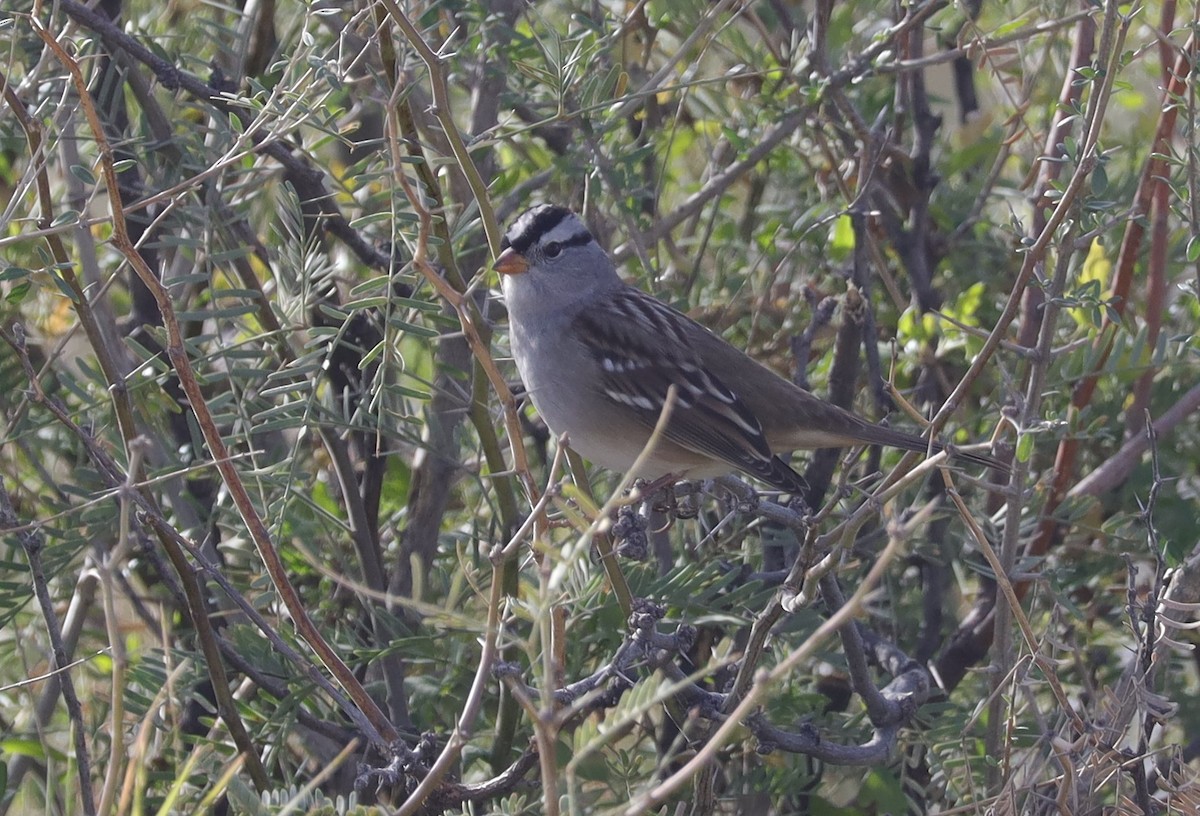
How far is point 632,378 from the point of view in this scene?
3.00 meters

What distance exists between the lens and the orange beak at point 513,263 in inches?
102

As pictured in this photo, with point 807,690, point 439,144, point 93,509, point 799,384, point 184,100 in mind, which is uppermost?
point 184,100

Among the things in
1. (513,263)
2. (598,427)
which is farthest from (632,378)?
(513,263)

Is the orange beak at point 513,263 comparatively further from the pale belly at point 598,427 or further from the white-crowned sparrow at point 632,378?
the pale belly at point 598,427

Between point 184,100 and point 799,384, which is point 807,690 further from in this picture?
point 184,100

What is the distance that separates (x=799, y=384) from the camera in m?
2.70

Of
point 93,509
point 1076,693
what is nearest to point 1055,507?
point 1076,693

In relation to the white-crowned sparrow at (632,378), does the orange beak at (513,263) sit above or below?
above

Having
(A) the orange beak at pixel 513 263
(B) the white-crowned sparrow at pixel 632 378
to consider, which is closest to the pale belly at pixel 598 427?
(B) the white-crowned sparrow at pixel 632 378

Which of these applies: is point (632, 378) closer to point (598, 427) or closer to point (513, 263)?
point (598, 427)

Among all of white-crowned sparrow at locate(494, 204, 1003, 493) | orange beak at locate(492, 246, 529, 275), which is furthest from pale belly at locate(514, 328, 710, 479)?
orange beak at locate(492, 246, 529, 275)

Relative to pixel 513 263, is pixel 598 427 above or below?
below

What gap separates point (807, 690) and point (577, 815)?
4.33 feet

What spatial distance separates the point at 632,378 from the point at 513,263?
454mm
